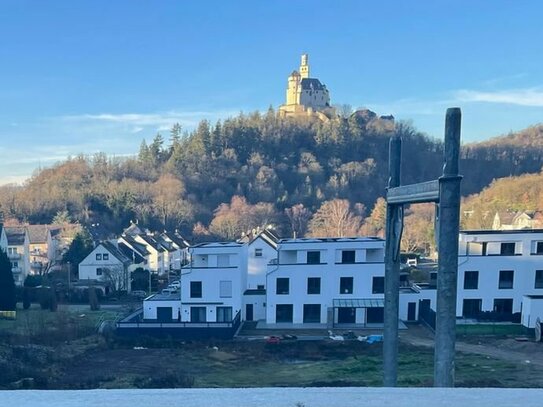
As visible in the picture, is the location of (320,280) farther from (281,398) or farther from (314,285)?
(281,398)

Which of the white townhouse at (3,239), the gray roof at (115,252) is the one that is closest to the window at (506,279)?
the gray roof at (115,252)

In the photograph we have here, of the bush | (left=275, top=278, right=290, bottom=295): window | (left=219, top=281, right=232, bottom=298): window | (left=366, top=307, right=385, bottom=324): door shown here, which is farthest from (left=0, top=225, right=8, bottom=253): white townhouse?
(left=366, top=307, right=385, bottom=324): door

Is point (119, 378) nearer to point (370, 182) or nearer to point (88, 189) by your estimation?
point (88, 189)

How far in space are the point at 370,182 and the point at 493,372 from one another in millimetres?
56102

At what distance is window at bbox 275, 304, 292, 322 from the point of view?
2041 centimetres

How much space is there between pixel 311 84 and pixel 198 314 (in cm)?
8856

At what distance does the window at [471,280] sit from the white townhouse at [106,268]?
1924 cm

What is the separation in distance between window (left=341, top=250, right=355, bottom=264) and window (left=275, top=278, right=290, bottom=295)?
104 inches

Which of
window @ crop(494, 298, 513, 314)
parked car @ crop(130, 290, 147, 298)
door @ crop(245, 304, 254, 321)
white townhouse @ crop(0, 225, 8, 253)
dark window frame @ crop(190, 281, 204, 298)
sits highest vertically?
white townhouse @ crop(0, 225, 8, 253)

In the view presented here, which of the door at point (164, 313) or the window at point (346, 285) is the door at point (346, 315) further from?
the door at point (164, 313)

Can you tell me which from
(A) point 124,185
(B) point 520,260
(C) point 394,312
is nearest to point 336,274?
(B) point 520,260

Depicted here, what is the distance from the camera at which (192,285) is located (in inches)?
803

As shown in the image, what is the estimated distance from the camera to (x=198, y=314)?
20344 millimetres

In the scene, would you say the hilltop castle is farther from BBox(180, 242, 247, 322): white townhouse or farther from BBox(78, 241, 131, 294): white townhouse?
BBox(180, 242, 247, 322): white townhouse
